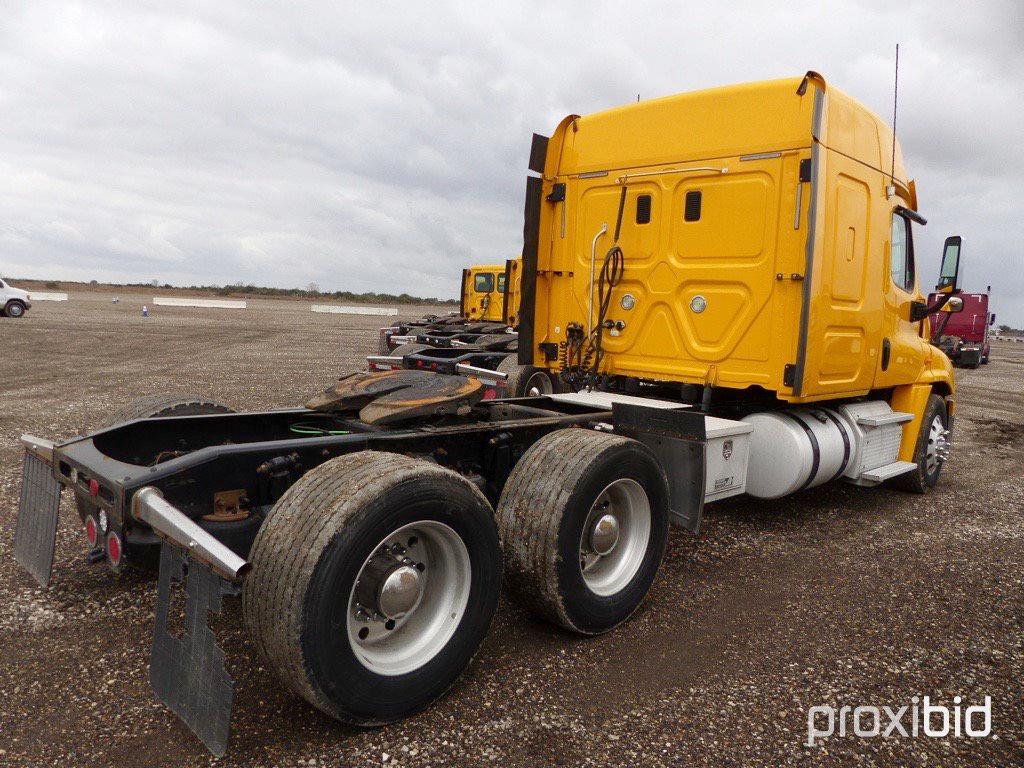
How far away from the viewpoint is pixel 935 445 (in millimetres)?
6746

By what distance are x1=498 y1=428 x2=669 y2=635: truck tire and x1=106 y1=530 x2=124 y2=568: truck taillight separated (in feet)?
5.22

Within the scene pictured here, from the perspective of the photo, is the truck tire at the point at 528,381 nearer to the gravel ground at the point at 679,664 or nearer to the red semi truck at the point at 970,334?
the gravel ground at the point at 679,664

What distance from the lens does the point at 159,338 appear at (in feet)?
75.2

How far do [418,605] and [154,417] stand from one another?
1.91 meters

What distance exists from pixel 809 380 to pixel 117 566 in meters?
4.26

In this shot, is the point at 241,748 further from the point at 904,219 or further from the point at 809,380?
the point at 904,219

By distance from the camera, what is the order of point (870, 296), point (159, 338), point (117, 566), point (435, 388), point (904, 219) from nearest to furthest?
point (117, 566)
point (435, 388)
point (870, 296)
point (904, 219)
point (159, 338)

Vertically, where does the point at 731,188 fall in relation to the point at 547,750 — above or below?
above

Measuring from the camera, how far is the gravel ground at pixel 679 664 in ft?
8.77

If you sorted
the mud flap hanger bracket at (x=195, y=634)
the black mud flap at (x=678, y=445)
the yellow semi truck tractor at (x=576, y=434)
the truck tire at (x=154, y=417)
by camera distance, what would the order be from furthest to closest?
the black mud flap at (x=678, y=445) → the truck tire at (x=154, y=417) → the yellow semi truck tractor at (x=576, y=434) → the mud flap hanger bracket at (x=195, y=634)

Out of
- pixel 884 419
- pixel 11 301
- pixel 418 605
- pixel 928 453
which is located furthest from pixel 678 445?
pixel 11 301

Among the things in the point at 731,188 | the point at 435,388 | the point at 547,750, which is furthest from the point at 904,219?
the point at 547,750

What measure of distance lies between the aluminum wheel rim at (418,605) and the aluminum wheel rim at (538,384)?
5.90 meters

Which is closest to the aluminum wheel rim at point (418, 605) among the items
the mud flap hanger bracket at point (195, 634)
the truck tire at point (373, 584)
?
the truck tire at point (373, 584)
